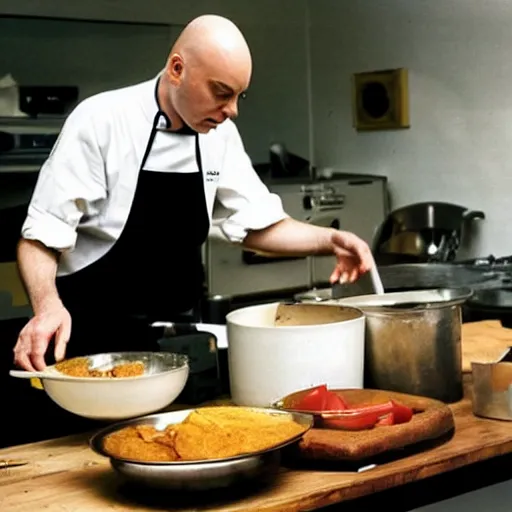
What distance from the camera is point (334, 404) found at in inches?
59.4

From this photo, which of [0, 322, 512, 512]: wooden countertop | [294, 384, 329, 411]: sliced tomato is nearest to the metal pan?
[0, 322, 512, 512]: wooden countertop

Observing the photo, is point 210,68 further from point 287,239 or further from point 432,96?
point 432,96

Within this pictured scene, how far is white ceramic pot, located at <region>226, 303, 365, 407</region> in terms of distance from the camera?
160cm

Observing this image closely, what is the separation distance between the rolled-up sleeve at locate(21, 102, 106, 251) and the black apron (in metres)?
0.12

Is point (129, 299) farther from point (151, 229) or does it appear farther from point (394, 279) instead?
point (394, 279)

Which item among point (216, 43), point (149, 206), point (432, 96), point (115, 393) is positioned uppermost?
point (432, 96)

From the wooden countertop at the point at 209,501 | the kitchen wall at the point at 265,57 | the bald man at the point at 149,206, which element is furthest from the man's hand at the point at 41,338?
the kitchen wall at the point at 265,57

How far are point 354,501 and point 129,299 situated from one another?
0.91 meters

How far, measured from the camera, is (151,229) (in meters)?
2.12

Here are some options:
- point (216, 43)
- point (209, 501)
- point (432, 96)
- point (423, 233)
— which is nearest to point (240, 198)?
point (216, 43)

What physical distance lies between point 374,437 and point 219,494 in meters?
0.25

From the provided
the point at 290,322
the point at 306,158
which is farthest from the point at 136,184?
the point at 306,158

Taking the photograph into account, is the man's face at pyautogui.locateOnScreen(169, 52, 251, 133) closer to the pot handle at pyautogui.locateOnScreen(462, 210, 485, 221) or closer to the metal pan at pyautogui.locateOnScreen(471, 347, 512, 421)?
the metal pan at pyautogui.locateOnScreen(471, 347, 512, 421)

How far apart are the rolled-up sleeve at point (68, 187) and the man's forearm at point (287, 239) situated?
376mm
